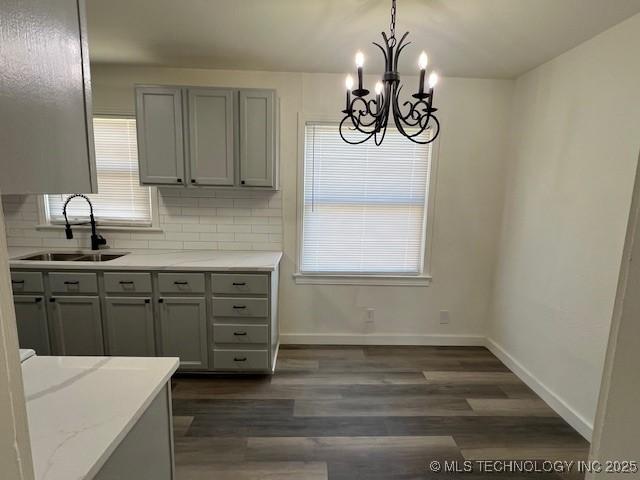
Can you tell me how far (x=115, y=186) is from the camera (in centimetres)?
296

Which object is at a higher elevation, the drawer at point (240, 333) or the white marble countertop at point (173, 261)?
the white marble countertop at point (173, 261)

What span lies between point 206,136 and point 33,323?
1988mm

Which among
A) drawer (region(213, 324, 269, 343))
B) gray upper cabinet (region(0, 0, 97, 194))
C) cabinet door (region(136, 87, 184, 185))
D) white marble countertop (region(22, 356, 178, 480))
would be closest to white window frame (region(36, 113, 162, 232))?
cabinet door (region(136, 87, 184, 185))

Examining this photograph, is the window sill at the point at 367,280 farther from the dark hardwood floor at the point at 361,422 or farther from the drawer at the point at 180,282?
the drawer at the point at 180,282

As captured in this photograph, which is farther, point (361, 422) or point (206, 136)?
point (206, 136)

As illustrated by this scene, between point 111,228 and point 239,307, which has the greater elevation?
point 111,228

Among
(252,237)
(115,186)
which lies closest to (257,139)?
(252,237)

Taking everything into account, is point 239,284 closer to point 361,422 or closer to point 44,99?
point 361,422

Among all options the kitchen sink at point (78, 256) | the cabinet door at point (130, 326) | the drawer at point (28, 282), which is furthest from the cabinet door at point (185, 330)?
the drawer at point (28, 282)

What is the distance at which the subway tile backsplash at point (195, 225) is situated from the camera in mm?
2939

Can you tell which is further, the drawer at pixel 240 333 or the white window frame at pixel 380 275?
the white window frame at pixel 380 275

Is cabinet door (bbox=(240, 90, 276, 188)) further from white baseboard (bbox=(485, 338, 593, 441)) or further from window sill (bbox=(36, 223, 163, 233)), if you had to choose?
white baseboard (bbox=(485, 338, 593, 441))

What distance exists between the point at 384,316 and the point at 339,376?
812mm

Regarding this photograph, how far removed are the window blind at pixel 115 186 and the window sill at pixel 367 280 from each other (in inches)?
64.6
